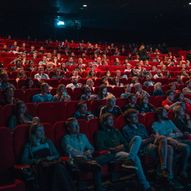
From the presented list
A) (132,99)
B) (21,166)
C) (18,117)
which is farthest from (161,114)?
(21,166)

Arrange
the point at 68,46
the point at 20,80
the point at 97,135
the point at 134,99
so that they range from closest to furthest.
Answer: the point at 97,135
the point at 134,99
the point at 20,80
the point at 68,46

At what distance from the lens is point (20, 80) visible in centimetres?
568

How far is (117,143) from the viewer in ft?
10.9

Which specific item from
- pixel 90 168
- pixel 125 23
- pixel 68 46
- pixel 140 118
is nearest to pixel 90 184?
pixel 90 168

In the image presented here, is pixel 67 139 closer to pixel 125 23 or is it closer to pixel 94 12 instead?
pixel 94 12

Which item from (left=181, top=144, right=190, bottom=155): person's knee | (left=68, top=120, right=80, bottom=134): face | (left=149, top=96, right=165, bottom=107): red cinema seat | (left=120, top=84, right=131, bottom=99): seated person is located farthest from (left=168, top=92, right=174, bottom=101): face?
(left=68, top=120, right=80, bottom=134): face

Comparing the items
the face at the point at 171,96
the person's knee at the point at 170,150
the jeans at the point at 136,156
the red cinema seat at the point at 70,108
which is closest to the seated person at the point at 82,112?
the red cinema seat at the point at 70,108

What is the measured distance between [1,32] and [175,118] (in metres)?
10.6

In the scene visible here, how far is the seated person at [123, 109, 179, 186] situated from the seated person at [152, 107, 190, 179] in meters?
0.13

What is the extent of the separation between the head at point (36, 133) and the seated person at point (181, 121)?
181 cm

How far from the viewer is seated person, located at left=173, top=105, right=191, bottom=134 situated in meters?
3.96

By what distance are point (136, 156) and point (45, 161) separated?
0.88 meters

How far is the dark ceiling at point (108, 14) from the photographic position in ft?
38.6

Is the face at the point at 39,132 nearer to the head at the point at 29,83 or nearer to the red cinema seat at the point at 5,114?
the red cinema seat at the point at 5,114
